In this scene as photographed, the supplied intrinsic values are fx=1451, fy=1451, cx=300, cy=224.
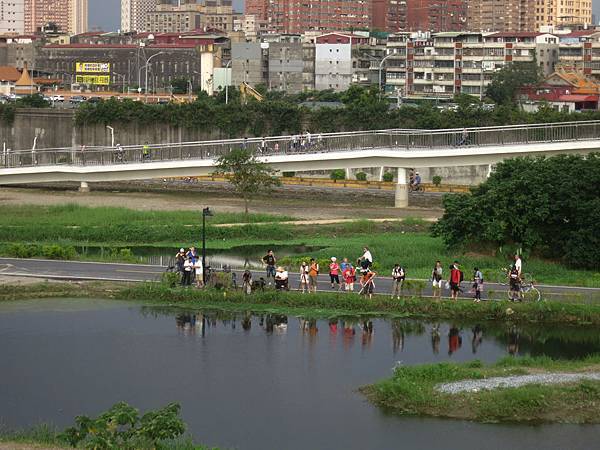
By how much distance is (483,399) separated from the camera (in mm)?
26781

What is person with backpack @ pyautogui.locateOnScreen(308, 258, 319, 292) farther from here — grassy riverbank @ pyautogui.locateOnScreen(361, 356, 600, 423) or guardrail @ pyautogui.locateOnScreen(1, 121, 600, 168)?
guardrail @ pyautogui.locateOnScreen(1, 121, 600, 168)

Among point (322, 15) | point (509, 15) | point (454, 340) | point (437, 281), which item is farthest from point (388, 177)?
point (509, 15)

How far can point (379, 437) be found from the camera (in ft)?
83.3

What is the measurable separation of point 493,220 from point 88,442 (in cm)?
2059

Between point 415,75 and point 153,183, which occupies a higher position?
point 415,75

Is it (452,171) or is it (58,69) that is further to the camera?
(58,69)

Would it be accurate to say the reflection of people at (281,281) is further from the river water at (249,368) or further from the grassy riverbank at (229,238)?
the grassy riverbank at (229,238)

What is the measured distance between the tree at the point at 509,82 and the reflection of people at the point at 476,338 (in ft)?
238

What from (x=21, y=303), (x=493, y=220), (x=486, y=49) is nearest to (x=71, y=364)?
(x=21, y=303)

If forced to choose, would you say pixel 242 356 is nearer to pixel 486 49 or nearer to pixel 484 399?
pixel 484 399

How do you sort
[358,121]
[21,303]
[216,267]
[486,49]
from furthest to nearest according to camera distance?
[486,49] < [358,121] < [216,267] < [21,303]

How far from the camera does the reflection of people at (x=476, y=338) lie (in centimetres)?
3201

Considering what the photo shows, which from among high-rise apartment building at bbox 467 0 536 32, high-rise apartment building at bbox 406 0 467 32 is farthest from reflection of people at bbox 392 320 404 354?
high-rise apartment building at bbox 406 0 467 32

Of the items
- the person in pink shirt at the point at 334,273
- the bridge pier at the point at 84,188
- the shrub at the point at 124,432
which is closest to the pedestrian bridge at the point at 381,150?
the bridge pier at the point at 84,188
